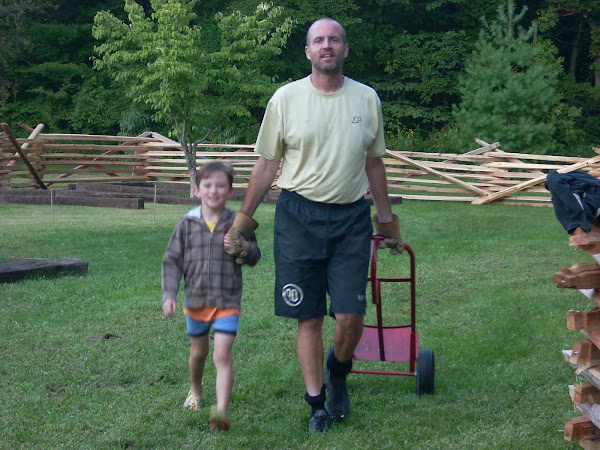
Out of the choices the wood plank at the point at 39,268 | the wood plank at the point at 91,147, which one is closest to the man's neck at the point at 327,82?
the wood plank at the point at 39,268

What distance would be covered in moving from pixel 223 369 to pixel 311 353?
1.62ft

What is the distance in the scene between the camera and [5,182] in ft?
66.7

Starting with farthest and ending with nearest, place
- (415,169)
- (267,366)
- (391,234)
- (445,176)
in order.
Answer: (415,169)
(445,176)
(267,366)
(391,234)

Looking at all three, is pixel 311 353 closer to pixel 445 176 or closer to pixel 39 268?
pixel 39 268

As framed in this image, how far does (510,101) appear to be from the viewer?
80.5 ft

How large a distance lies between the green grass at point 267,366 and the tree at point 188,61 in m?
8.92

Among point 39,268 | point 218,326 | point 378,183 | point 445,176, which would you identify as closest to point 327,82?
point 378,183

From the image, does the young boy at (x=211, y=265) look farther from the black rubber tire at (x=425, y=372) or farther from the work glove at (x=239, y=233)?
the black rubber tire at (x=425, y=372)

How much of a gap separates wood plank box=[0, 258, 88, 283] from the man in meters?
4.97

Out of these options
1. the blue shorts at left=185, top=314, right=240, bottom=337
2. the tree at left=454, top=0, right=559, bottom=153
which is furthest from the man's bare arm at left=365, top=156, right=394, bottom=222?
the tree at left=454, top=0, right=559, bottom=153

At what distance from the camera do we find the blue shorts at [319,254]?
445cm

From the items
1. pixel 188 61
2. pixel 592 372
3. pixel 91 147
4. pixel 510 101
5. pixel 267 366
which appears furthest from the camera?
pixel 510 101

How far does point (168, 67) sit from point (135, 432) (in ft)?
49.8

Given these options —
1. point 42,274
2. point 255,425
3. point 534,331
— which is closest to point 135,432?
point 255,425
